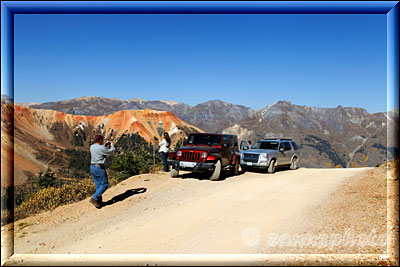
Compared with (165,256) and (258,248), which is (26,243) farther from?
(258,248)

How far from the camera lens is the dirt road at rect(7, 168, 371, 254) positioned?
478 cm

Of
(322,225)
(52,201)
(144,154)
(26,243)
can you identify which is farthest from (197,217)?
(144,154)

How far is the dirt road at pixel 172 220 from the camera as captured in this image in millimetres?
4781

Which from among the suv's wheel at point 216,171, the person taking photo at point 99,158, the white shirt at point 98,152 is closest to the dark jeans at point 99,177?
the person taking photo at point 99,158

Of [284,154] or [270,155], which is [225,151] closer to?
[270,155]

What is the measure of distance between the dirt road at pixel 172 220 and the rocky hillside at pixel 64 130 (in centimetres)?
8099

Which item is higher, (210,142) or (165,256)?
(210,142)

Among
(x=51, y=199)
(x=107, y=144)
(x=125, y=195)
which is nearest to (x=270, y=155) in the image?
(x=125, y=195)

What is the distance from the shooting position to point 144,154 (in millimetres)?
22484

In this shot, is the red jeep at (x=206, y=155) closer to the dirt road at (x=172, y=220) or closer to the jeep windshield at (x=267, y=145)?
the dirt road at (x=172, y=220)

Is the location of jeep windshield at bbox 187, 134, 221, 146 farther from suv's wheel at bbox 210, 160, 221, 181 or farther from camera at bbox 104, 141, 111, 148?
camera at bbox 104, 141, 111, 148

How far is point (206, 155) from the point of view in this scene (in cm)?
1081

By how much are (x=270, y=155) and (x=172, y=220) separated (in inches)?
338

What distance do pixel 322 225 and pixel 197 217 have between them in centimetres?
252
